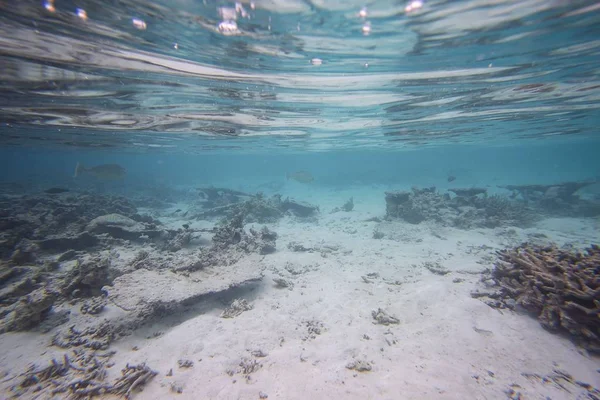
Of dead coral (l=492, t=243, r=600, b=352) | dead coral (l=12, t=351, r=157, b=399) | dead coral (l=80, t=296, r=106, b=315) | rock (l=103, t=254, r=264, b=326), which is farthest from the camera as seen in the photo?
dead coral (l=80, t=296, r=106, b=315)

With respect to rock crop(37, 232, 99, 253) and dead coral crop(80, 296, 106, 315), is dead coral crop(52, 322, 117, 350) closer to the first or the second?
dead coral crop(80, 296, 106, 315)

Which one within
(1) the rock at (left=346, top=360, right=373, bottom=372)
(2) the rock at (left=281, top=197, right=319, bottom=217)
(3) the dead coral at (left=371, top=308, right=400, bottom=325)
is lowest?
(1) the rock at (left=346, top=360, right=373, bottom=372)

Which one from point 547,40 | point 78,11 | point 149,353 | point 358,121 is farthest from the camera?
point 358,121

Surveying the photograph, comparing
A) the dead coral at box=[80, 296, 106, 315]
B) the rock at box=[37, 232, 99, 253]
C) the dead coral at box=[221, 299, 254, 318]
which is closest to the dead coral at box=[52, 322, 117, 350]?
the dead coral at box=[80, 296, 106, 315]

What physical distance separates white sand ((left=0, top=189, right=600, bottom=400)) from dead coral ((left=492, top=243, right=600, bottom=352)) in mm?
326

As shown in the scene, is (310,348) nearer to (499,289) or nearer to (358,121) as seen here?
(499,289)

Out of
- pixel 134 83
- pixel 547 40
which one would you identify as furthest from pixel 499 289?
pixel 134 83

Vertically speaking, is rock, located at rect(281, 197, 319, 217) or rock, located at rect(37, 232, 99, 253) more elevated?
rock, located at rect(281, 197, 319, 217)

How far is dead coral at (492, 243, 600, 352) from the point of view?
484cm

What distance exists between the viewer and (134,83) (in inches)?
410

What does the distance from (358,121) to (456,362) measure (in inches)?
682

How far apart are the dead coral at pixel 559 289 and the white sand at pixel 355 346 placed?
326 millimetres

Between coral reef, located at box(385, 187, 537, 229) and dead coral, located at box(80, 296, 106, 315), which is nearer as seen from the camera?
dead coral, located at box(80, 296, 106, 315)

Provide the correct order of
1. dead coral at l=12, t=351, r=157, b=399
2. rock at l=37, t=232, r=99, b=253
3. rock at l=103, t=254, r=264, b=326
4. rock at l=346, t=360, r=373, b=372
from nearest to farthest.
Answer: dead coral at l=12, t=351, r=157, b=399 < rock at l=346, t=360, r=373, b=372 < rock at l=103, t=254, r=264, b=326 < rock at l=37, t=232, r=99, b=253
